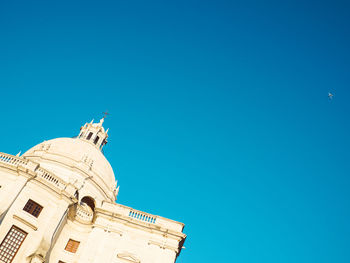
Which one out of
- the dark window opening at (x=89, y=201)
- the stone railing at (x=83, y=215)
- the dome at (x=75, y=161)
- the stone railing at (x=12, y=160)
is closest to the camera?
the stone railing at (x=12, y=160)

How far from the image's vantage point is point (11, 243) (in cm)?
2627

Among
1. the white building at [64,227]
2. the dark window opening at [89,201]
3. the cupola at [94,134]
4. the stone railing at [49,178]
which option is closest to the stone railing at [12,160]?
the white building at [64,227]

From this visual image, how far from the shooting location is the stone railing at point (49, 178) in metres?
30.2

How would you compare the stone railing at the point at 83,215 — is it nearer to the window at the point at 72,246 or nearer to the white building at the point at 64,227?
the white building at the point at 64,227

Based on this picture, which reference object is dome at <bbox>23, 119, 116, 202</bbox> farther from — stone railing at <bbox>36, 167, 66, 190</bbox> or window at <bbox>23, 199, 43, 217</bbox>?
window at <bbox>23, 199, 43, 217</bbox>

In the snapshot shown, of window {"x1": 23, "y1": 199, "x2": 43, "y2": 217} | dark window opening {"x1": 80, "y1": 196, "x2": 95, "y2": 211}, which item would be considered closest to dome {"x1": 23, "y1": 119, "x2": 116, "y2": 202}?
dark window opening {"x1": 80, "y1": 196, "x2": 95, "y2": 211}

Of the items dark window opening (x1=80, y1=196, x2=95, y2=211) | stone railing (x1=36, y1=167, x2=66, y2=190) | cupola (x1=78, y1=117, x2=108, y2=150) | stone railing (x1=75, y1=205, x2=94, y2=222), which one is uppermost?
cupola (x1=78, y1=117, x2=108, y2=150)

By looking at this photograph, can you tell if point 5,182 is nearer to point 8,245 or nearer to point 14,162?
point 14,162

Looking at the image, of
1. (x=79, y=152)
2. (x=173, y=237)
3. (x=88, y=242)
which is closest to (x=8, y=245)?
(x=88, y=242)

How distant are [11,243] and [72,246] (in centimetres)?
546

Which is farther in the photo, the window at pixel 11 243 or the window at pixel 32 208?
the window at pixel 32 208

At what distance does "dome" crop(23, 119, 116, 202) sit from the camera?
42.1 meters

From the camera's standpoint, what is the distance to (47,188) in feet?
97.5

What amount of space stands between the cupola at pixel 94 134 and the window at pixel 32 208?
25248mm
